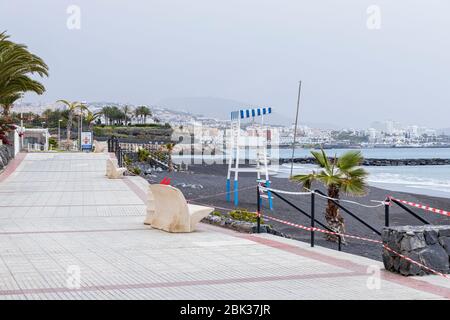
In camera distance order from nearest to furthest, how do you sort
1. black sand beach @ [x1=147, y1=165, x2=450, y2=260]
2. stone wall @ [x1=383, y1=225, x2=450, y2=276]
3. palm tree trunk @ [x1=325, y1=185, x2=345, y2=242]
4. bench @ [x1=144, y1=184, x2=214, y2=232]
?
stone wall @ [x1=383, y1=225, x2=450, y2=276] < bench @ [x1=144, y1=184, x2=214, y2=232] < palm tree trunk @ [x1=325, y1=185, x2=345, y2=242] < black sand beach @ [x1=147, y1=165, x2=450, y2=260]

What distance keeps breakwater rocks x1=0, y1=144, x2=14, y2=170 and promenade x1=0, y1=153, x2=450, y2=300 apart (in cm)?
Result: 1770

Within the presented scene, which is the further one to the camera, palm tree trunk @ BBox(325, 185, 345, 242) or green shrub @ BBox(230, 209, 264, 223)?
palm tree trunk @ BBox(325, 185, 345, 242)

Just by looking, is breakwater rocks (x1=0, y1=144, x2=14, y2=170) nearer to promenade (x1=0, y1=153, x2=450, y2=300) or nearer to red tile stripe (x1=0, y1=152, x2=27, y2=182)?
red tile stripe (x1=0, y1=152, x2=27, y2=182)

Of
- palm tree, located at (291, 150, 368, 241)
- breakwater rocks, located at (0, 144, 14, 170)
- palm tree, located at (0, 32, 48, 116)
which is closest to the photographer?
palm tree, located at (291, 150, 368, 241)

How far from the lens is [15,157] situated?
128ft

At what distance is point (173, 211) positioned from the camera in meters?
12.1

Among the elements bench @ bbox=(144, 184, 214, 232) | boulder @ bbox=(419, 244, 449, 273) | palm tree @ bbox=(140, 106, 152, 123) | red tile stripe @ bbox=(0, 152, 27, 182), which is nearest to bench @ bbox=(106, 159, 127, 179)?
red tile stripe @ bbox=(0, 152, 27, 182)

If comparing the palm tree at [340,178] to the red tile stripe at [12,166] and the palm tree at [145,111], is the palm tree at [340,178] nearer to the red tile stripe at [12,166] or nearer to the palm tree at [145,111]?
the red tile stripe at [12,166]

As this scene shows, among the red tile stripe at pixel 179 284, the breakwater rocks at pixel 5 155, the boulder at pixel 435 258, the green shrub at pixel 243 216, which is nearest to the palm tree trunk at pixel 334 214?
the green shrub at pixel 243 216

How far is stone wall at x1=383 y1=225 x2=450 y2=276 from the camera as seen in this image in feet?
25.7

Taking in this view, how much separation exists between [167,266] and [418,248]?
128 inches

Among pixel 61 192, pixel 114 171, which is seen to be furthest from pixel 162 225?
pixel 114 171

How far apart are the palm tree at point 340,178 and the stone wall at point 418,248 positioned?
21.3 ft
